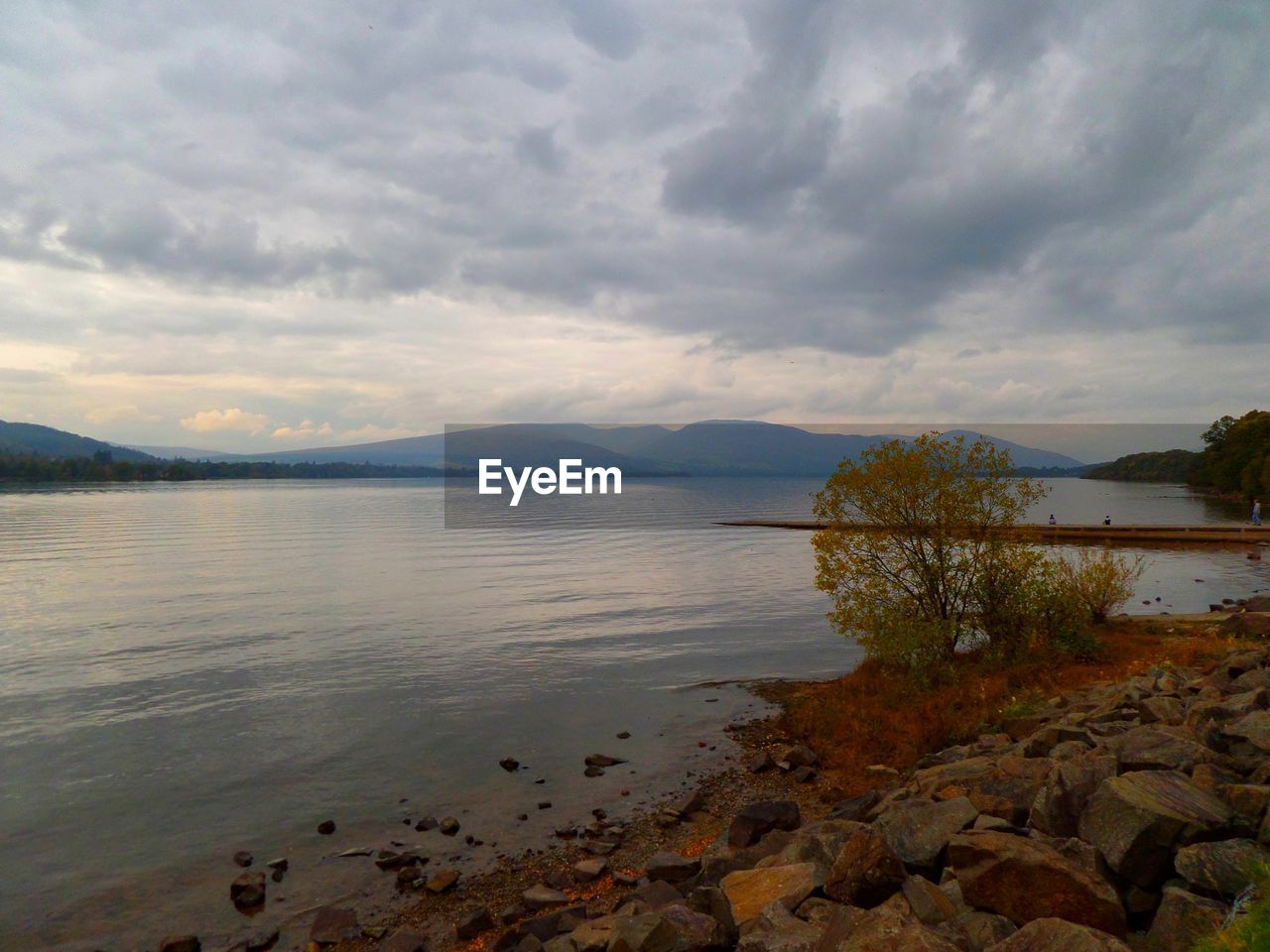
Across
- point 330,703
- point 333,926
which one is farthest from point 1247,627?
point 330,703

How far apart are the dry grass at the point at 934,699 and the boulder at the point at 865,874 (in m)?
8.95

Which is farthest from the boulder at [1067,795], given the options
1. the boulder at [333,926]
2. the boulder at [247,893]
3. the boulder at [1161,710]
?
the boulder at [247,893]

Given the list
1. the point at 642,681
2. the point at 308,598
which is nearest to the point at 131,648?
the point at 308,598

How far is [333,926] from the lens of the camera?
12.9m

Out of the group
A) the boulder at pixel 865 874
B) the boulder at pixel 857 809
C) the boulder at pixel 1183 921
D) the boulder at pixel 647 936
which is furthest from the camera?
the boulder at pixel 857 809

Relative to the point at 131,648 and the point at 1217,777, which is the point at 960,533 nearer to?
the point at 1217,777

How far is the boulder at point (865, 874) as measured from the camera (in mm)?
8594

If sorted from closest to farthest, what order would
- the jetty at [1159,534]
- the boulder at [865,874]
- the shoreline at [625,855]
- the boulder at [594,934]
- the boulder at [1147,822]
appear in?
the boulder at [1147,822] < the boulder at [865,874] < the boulder at [594,934] < the shoreline at [625,855] < the jetty at [1159,534]

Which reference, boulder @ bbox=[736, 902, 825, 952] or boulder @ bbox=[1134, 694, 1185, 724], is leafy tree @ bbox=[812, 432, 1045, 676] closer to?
boulder @ bbox=[1134, 694, 1185, 724]

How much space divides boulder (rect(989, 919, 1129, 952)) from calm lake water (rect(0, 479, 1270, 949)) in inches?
461

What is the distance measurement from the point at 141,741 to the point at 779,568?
50.4 m

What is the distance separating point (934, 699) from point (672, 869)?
44.7 feet

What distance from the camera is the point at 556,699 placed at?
87.4 feet

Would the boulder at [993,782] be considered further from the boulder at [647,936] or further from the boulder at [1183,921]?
the boulder at [647,936]
